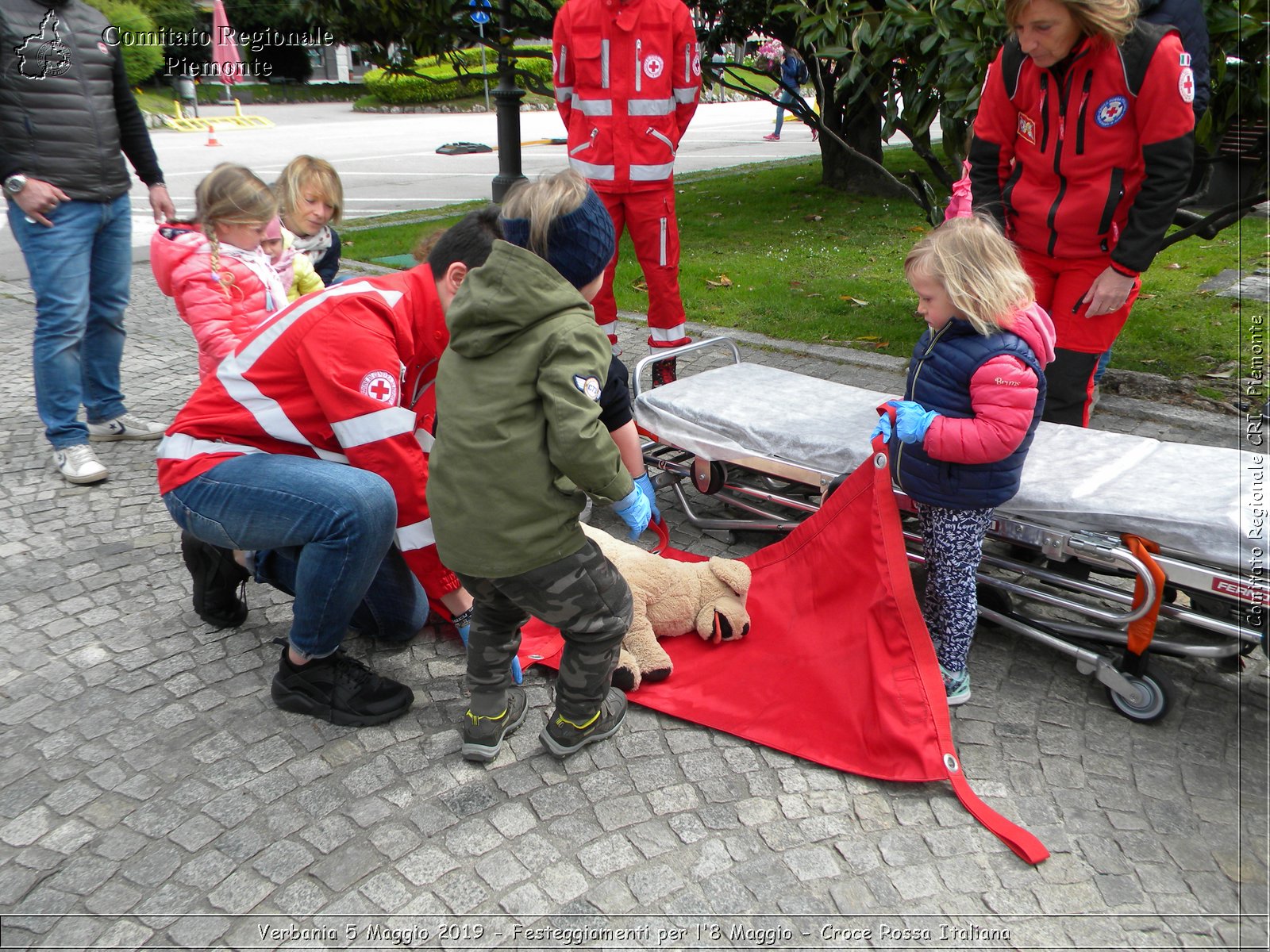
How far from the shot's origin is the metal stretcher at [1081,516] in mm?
2803

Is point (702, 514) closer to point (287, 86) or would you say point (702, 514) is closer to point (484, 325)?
point (484, 325)

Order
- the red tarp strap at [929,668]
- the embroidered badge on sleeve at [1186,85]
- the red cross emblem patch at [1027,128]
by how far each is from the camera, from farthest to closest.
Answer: the red cross emblem patch at [1027,128] < the embroidered badge on sleeve at [1186,85] < the red tarp strap at [929,668]

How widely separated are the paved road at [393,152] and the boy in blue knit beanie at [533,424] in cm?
713

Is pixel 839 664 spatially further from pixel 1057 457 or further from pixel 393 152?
pixel 393 152

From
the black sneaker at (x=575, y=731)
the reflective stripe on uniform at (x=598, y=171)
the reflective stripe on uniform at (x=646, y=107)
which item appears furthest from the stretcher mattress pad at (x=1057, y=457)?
the reflective stripe on uniform at (x=646, y=107)

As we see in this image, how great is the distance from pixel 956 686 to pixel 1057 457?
86 cm

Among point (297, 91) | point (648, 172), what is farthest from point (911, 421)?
point (297, 91)

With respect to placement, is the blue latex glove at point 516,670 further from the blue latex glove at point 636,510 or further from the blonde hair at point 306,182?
the blonde hair at point 306,182

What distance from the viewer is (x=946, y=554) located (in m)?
3.08

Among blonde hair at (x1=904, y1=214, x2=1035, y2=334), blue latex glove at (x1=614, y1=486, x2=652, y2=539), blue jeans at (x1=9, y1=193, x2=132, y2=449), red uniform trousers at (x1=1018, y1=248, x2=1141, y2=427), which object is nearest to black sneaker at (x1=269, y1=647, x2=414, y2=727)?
blue latex glove at (x1=614, y1=486, x2=652, y2=539)

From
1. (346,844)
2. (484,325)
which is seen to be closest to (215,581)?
(346,844)

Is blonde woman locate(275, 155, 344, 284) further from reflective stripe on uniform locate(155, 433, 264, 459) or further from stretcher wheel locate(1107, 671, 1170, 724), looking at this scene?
stretcher wheel locate(1107, 671, 1170, 724)

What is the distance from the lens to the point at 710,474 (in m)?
4.02

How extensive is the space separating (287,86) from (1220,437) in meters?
37.9
